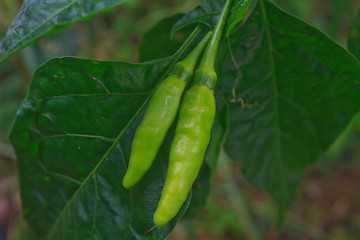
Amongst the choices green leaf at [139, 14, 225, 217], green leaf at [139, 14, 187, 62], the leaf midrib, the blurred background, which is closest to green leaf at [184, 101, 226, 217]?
green leaf at [139, 14, 225, 217]

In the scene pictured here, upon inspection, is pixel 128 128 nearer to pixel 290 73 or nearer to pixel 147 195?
pixel 147 195

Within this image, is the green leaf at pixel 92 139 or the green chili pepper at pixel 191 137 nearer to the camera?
the green chili pepper at pixel 191 137

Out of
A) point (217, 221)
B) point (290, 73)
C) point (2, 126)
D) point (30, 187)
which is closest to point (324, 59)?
point (290, 73)

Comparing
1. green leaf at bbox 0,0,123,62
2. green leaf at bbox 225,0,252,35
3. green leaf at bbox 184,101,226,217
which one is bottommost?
green leaf at bbox 184,101,226,217

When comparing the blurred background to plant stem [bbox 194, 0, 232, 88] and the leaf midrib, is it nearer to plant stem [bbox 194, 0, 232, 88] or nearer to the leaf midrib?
the leaf midrib

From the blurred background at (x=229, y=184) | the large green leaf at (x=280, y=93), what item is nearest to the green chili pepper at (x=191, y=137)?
the large green leaf at (x=280, y=93)

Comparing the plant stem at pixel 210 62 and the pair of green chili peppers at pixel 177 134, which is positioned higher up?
the plant stem at pixel 210 62

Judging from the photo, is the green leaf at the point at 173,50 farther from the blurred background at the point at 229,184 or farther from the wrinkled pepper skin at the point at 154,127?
the blurred background at the point at 229,184
